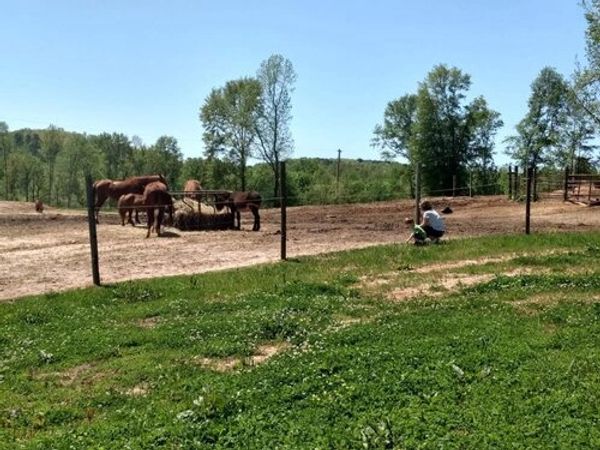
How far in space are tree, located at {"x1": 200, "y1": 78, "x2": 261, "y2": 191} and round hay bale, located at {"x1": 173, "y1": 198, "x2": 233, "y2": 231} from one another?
4218cm

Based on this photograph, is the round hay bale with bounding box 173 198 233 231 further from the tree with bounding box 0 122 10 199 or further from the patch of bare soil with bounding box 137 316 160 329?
the tree with bounding box 0 122 10 199

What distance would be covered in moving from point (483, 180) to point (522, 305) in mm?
63395

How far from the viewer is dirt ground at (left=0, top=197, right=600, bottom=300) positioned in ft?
46.3

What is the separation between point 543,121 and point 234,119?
3365 centimetres

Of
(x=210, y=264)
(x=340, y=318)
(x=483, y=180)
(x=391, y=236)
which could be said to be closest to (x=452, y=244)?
(x=391, y=236)

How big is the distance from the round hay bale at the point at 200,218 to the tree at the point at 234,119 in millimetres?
42184

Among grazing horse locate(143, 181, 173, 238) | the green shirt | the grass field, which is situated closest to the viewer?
the grass field

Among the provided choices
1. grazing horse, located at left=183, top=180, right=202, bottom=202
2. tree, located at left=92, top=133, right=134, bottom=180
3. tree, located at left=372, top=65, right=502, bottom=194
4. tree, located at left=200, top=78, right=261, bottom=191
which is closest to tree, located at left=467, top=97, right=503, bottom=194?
tree, located at left=372, top=65, right=502, bottom=194

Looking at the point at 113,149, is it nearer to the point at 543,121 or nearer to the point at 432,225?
the point at 543,121

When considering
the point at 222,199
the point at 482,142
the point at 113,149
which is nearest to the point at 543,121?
the point at 482,142

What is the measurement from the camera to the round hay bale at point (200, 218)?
23531 mm

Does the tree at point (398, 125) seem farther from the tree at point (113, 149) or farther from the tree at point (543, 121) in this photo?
the tree at point (113, 149)

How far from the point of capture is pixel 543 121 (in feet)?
220

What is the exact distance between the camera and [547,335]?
25.5 ft
